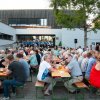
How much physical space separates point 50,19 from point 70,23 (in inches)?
1519

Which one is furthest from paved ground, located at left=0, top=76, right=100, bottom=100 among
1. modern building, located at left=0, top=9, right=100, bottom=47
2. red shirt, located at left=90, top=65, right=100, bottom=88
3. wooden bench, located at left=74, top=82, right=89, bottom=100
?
modern building, located at left=0, top=9, right=100, bottom=47

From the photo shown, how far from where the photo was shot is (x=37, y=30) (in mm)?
65938

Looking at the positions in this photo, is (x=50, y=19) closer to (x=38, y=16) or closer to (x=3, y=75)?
(x=38, y=16)

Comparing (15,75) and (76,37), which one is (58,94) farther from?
(76,37)

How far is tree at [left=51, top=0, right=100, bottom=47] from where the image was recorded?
1626 inches

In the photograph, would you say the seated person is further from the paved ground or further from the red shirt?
the red shirt

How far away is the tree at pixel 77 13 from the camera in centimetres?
4131

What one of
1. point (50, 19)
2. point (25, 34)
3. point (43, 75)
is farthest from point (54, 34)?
point (43, 75)

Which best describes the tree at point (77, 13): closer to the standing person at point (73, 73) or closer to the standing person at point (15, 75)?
the standing person at point (73, 73)

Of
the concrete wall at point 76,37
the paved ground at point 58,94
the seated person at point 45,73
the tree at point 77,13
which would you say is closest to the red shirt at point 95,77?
the paved ground at point 58,94

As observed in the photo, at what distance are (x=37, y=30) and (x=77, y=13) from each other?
25.0m

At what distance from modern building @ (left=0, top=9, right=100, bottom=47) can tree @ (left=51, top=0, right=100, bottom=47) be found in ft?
23.3

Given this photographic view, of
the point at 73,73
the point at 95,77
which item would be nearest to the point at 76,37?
the point at 73,73

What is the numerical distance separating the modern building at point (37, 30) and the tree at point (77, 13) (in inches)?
279
